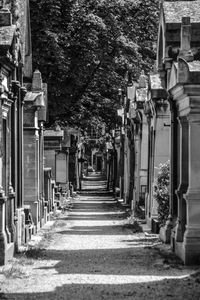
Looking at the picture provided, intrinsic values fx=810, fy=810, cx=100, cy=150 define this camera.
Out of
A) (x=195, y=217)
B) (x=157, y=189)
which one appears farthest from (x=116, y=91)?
(x=195, y=217)

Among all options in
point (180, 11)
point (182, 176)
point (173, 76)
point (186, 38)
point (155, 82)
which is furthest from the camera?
point (155, 82)

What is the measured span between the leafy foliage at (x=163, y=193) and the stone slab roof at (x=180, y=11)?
3.41 metres

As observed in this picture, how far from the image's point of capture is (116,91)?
31344mm

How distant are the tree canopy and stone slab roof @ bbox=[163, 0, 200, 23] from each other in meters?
12.2

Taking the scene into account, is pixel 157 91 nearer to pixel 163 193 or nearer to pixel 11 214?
pixel 163 193

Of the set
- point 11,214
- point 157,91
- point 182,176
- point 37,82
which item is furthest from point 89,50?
point 182,176

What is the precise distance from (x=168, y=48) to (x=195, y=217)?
362 cm

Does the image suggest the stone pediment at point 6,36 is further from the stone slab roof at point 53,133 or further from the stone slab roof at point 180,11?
the stone slab roof at point 53,133

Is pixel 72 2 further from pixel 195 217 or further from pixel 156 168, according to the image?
pixel 195 217

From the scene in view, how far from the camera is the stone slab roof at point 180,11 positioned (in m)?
14.7

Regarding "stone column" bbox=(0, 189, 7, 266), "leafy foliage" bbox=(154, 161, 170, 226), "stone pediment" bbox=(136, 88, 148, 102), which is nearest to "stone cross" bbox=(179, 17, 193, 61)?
"stone column" bbox=(0, 189, 7, 266)

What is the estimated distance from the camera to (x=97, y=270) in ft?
39.0

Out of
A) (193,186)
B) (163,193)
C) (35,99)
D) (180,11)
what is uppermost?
(180,11)

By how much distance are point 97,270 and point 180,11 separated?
5.56 meters
